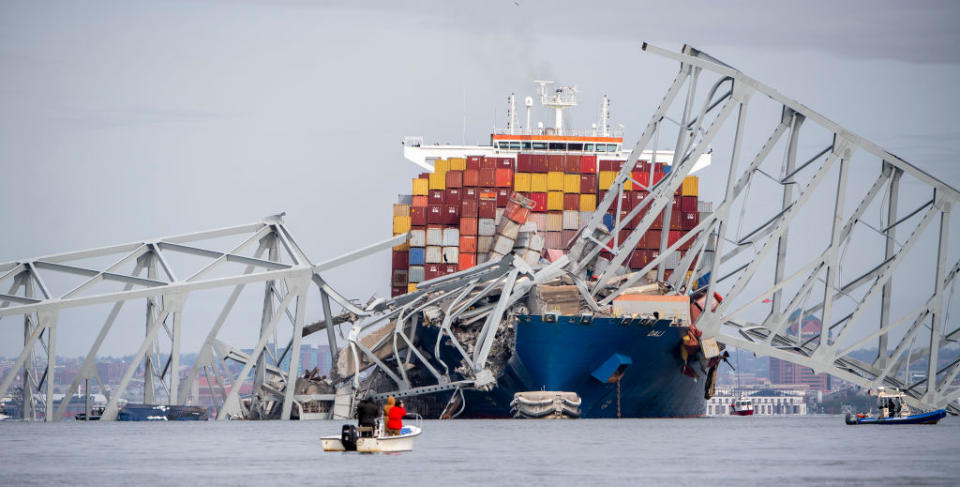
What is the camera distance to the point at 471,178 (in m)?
83.9

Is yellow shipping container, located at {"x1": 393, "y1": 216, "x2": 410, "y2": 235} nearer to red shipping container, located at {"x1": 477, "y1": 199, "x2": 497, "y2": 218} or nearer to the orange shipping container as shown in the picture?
red shipping container, located at {"x1": 477, "y1": 199, "x2": 497, "y2": 218}

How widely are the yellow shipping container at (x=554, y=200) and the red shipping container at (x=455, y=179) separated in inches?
204

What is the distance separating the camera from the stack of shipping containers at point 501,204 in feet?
271

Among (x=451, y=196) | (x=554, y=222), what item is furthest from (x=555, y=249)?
(x=451, y=196)

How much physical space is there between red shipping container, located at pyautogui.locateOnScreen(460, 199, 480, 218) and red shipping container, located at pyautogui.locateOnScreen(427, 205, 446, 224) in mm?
1410

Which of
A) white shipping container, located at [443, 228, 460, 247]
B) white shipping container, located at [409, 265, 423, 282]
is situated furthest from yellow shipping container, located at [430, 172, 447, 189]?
white shipping container, located at [409, 265, 423, 282]

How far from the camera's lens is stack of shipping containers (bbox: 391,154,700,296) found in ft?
271

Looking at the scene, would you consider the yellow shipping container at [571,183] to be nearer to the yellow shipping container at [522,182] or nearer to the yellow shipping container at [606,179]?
the yellow shipping container at [606,179]

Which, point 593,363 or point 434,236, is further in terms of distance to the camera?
point 434,236

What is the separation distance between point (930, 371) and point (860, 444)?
66.0 feet

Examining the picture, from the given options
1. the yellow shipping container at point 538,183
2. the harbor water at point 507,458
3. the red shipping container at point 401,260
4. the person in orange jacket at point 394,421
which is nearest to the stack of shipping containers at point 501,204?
the yellow shipping container at point 538,183

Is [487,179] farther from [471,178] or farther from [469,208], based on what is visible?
[469,208]

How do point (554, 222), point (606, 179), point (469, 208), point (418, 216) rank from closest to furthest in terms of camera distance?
point (469, 208) < point (554, 222) < point (606, 179) < point (418, 216)

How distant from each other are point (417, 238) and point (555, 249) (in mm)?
8090
